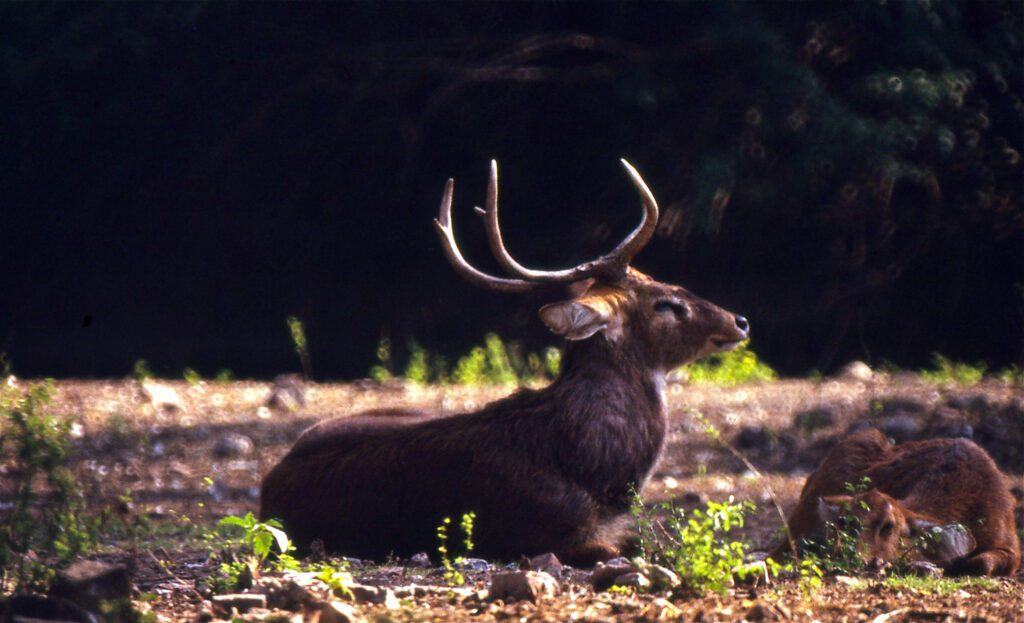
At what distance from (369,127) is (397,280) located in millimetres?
1463

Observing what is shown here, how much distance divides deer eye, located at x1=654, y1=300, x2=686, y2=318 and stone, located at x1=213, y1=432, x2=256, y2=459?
10.5ft

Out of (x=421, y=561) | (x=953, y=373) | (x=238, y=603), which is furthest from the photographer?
(x=953, y=373)

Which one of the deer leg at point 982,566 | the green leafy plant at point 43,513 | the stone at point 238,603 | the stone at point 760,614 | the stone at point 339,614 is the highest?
the green leafy plant at point 43,513

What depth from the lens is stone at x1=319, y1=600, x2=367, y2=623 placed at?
13.1ft

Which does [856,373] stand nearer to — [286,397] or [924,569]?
[286,397]

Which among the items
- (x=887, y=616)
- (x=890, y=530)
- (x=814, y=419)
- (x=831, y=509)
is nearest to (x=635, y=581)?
(x=887, y=616)

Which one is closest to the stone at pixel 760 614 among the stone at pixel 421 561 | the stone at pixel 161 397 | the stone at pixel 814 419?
the stone at pixel 421 561

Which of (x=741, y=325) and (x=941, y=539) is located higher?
(x=741, y=325)

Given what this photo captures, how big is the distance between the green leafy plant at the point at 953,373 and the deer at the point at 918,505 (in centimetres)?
516

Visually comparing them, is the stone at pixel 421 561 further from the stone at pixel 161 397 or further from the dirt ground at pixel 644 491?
the stone at pixel 161 397

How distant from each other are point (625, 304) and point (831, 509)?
1.58 meters

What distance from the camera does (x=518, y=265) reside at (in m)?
6.68

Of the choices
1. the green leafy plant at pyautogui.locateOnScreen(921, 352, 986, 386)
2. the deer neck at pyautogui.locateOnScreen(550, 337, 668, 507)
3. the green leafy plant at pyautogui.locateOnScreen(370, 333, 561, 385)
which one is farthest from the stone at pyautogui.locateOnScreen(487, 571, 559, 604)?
the green leafy plant at pyautogui.locateOnScreen(921, 352, 986, 386)

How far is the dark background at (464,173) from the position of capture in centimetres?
1284
